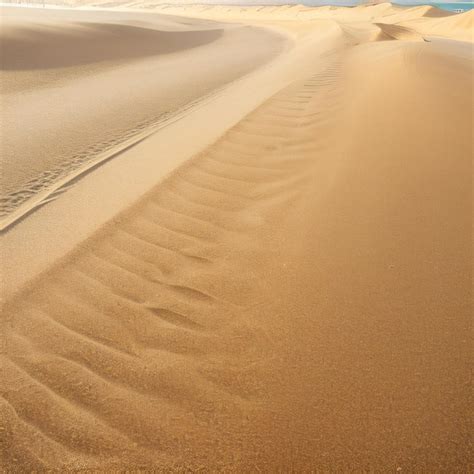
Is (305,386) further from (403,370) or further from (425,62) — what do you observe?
(425,62)

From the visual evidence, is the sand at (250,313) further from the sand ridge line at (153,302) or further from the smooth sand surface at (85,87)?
the smooth sand surface at (85,87)

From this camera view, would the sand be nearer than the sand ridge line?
Yes

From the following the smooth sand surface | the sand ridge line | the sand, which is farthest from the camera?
the smooth sand surface

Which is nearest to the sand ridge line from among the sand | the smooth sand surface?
the sand

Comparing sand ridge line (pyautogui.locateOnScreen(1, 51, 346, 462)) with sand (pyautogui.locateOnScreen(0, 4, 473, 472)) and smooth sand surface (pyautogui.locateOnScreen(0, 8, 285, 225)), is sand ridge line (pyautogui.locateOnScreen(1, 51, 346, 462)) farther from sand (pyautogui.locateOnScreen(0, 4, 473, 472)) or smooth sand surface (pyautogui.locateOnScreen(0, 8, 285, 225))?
smooth sand surface (pyautogui.locateOnScreen(0, 8, 285, 225))

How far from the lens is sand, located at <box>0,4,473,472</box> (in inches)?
62.3

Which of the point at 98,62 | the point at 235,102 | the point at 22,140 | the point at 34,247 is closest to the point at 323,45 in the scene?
the point at 98,62

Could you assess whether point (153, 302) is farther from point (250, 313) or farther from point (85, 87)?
point (85, 87)

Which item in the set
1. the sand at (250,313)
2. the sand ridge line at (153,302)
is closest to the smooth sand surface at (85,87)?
the sand at (250,313)

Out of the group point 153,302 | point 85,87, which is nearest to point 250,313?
point 153,302

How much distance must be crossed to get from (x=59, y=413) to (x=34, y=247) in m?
1.44

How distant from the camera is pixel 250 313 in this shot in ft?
7.24

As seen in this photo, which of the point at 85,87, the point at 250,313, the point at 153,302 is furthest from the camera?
the point at 85,87

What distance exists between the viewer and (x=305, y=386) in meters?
1.77
